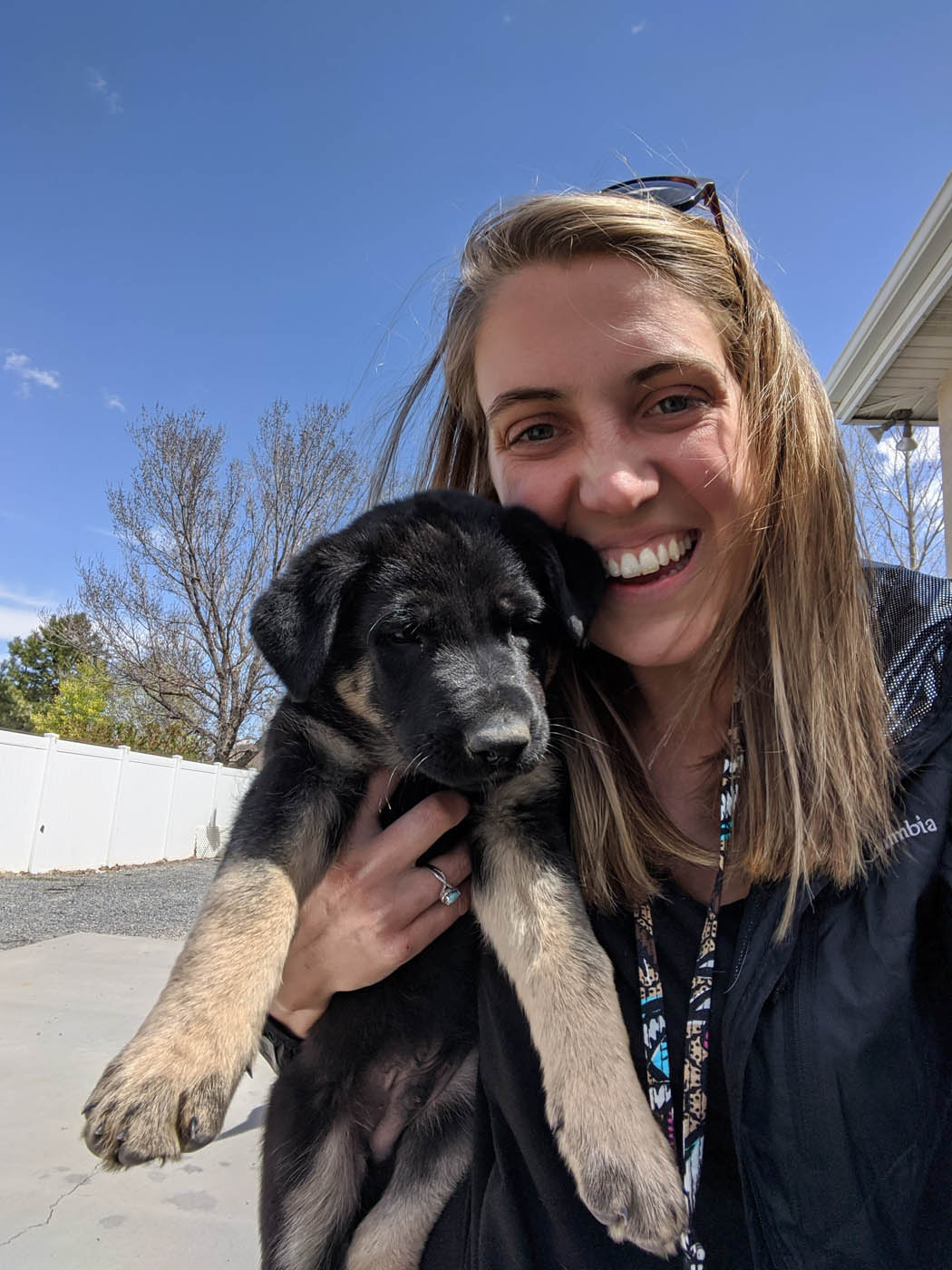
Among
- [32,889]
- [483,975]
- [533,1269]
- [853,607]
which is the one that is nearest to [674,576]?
[853,607]

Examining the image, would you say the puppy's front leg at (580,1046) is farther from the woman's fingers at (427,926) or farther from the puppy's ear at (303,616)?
the puppy's ear at (303,616)

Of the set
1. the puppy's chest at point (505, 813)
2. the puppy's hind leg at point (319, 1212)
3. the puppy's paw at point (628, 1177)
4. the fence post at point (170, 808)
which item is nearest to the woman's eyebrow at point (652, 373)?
the puppy's chest at point (505, 813)

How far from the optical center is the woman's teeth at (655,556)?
1869 mm

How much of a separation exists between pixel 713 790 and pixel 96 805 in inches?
559

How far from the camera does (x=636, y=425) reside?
5.94 feet

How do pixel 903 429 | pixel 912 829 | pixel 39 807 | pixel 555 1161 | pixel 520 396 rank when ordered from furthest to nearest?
1. pixel 39 807
2. pixel 903 429
3. pixel 520 396
4. pixel 555 1161
5. pixel 912 829

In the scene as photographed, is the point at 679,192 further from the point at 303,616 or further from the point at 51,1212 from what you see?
the point at 51,1212

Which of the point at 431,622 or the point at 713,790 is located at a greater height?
the point at 431,622

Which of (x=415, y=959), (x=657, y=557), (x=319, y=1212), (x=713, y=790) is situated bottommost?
(x=319, y=1212)

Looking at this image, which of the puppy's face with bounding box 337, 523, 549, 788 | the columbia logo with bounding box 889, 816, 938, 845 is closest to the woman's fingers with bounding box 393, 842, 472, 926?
the puppy's face with bounding box 337, 523, 549, 788

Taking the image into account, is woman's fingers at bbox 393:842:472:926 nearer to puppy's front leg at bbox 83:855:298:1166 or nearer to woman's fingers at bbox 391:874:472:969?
woman's fingers at bbox 391:874:472:969

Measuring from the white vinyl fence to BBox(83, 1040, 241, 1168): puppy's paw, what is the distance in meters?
Answer: 9.24

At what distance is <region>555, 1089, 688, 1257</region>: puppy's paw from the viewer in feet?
4.87

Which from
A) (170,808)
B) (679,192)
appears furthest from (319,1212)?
(170,808)
